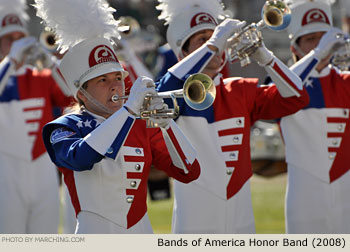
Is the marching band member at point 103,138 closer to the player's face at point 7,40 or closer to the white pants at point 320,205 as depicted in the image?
the white pants at point 320,205

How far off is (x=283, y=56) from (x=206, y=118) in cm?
1272

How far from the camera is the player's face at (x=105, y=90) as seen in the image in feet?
14.8

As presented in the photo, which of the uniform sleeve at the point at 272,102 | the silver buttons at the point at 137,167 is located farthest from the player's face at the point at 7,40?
the silver buttons at the point at 137,167

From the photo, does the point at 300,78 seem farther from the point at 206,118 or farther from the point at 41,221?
the point at 41,221

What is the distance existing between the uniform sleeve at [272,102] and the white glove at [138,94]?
142 cm

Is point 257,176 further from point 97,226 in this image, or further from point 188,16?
point 97,226

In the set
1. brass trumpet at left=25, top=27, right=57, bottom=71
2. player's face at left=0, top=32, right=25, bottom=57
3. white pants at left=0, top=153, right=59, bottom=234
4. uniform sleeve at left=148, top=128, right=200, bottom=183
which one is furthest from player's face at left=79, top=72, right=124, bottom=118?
player's face at left=0, top=32, right=25, bottom=57

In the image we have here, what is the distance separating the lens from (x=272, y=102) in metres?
5.50

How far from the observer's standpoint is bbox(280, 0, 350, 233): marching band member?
5906 millimetres

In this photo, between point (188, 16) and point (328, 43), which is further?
point (328, 43)

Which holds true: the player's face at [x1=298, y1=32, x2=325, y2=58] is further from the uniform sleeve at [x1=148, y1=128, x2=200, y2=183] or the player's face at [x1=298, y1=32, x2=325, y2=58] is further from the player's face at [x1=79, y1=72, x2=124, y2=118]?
the player's face at [x1=79, y1=72, x2=124, y2=118]

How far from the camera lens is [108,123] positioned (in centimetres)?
416

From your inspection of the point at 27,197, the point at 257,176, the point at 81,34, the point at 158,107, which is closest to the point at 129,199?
the point at 158,107

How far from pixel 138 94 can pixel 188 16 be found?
1582 millimetres
